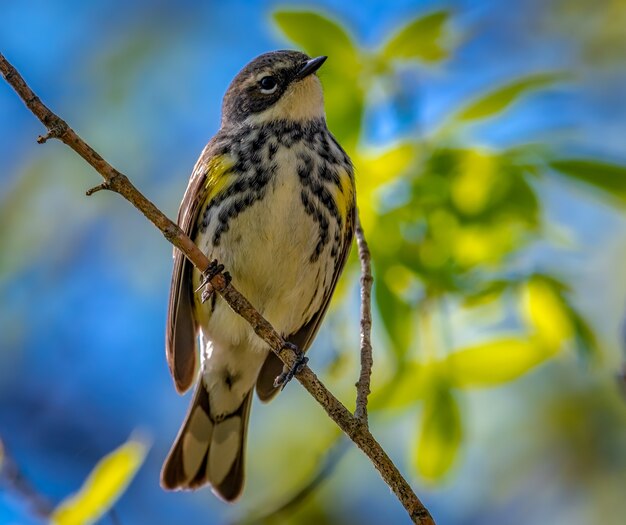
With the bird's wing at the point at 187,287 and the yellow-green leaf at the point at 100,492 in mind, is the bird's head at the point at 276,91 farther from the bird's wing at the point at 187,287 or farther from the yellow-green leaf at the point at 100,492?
the yellow-green leaf at the point at 100,492

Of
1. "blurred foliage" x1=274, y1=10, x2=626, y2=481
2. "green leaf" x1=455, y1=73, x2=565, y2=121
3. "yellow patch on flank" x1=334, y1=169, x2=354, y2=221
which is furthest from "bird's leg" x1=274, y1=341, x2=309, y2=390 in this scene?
"green leaf" x1=455, y1=73, x2=565, y2=121

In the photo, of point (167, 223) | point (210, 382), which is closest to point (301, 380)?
point (167, 223)

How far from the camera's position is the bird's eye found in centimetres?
509

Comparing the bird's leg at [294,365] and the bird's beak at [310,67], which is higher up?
the bird's beak at [310,67]

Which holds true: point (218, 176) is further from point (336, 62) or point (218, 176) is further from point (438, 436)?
point (438, 436)

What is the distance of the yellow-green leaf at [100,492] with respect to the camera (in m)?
2.93

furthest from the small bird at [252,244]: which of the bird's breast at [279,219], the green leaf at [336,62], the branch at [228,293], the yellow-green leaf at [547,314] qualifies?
the yellow-green leaf at [547,314]

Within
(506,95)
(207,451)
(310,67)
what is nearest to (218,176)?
(310,67)

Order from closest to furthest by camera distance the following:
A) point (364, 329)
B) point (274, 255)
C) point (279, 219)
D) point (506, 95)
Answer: point (364, 329), point (506, 95), point (279, 219), point (274, 255)

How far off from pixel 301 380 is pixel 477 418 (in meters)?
4.06

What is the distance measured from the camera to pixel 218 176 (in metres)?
4.50

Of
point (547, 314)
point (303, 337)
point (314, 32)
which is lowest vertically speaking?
point (303, 337)

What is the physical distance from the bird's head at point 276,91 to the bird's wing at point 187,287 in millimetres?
302

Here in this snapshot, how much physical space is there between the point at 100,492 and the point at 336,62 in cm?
209
